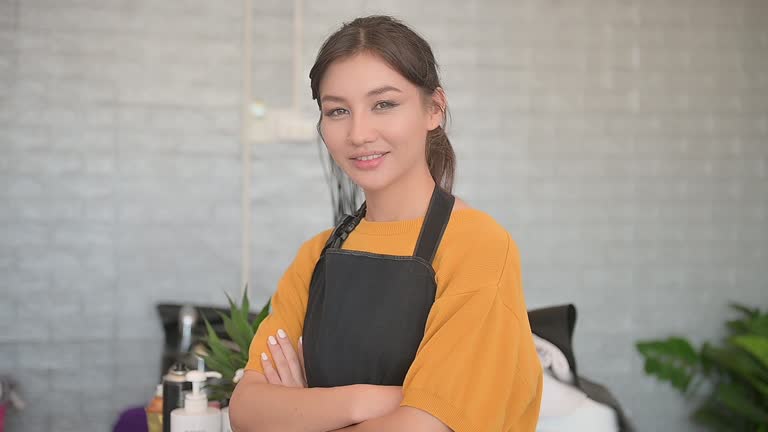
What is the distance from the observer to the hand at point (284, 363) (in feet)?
4.46

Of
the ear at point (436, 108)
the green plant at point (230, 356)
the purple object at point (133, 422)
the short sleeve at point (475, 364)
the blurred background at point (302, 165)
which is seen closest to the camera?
the short sleeve at point (475, 364)

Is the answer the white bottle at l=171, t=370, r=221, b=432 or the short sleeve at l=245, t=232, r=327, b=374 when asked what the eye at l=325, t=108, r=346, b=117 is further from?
the white bottle at l=171, t=370, r=221, b=432

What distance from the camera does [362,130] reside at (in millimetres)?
1237

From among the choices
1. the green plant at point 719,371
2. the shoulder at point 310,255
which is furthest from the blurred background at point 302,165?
the shoulder at point 310,255

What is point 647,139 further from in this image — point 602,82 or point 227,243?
point 227,243

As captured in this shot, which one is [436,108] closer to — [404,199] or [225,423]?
[404,199]

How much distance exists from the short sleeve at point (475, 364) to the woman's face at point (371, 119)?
25 centimetres

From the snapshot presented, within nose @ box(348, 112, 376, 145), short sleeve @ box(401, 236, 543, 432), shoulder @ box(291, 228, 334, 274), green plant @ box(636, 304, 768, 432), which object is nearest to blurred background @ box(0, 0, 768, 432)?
green plant @ box(636, 304, 768, 432)

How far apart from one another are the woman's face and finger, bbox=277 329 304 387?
0.30 metres

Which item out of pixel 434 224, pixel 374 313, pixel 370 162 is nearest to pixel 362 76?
pixel 370 162

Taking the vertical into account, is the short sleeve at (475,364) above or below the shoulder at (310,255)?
below

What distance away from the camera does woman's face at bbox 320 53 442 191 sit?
1243mm

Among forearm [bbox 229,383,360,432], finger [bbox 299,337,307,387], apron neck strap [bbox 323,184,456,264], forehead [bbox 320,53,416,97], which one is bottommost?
forearm [bbox 229,383,360,432]

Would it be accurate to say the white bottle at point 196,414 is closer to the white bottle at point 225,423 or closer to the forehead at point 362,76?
the white bottle at point 225,423
